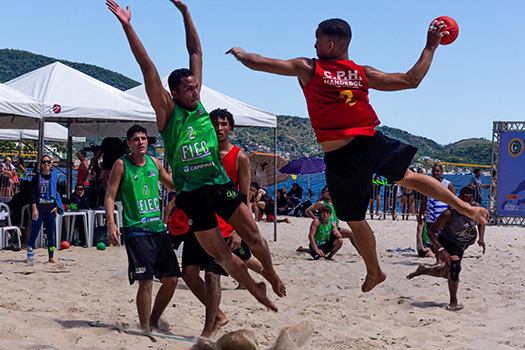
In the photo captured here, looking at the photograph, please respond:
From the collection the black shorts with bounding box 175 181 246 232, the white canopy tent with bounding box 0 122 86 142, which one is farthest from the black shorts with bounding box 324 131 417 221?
the white canopy tent with bounding box 0 122 86 142

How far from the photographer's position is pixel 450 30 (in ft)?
12.8

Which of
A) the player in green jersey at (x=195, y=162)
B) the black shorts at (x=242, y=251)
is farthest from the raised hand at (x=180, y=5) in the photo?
the black shorts at (x=242, y=251)

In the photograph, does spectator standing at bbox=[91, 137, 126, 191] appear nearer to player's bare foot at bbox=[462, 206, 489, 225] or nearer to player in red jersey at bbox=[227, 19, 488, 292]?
player in red jersey at bbox=[227, 19, 488, 292]

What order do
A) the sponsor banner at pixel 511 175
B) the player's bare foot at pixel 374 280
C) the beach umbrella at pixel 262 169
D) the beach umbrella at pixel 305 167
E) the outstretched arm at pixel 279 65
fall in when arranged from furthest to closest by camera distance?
1. the beach umbrella at pixel 262 169
2. the beach umbrella at pixel 305 167
3. the sponsor banner at pixel 511 175
4. the player's bare foot at pixel 374 280
5. the outstretched arm at pixel 279 65

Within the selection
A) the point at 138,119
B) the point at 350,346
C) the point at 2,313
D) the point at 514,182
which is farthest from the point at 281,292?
the point at 514,182

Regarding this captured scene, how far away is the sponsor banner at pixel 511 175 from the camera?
→ 17.2m

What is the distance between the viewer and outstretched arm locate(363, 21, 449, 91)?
12.5ft

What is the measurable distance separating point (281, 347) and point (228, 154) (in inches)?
57.9

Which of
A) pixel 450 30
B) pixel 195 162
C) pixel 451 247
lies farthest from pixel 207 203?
pixel 451 247

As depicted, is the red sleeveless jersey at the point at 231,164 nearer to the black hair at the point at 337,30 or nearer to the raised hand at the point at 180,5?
the raised hand at the point at 180,5

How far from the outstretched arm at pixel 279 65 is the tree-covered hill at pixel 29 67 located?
9986cm

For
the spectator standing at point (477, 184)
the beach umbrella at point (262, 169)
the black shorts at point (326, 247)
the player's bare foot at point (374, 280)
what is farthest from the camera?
the beach umbrella at point (262, 169)

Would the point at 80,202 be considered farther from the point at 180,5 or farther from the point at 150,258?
the point at 180,5

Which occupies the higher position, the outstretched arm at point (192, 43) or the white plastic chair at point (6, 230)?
the outstretched arm at point (192, 43)
